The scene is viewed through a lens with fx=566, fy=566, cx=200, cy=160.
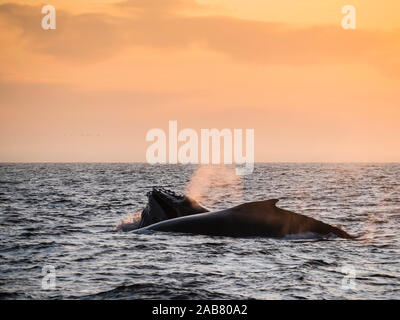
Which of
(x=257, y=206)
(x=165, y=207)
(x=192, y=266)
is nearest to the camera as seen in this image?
(x=192, y=266)

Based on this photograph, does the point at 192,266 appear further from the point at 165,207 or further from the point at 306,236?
the point at 165,207

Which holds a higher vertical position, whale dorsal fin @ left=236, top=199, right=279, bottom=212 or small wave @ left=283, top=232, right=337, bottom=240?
whale dorsal fin @ left=236, top=199, right=279, bottom=212

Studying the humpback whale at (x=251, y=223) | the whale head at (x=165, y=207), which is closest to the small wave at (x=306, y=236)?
the humpback whale at (x=251, y=223)

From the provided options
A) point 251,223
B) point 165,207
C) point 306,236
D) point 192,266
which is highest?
point 165,207

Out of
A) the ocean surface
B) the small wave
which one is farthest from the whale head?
the small wave

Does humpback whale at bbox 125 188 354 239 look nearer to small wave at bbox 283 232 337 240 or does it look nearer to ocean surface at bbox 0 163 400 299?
small wave at bbox 283 232 337 240

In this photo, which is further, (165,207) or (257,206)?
(165,207)

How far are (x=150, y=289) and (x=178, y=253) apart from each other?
3.08 metres

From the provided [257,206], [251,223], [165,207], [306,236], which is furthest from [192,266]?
[165,207]

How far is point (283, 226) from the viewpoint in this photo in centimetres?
1504

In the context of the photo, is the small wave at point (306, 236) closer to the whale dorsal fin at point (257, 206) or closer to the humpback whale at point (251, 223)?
the humpback whale at point (251, 223)

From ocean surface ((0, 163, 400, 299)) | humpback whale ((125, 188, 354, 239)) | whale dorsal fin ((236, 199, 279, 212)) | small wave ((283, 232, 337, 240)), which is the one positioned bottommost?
ocean surface ((0, 163, 400, 299))
